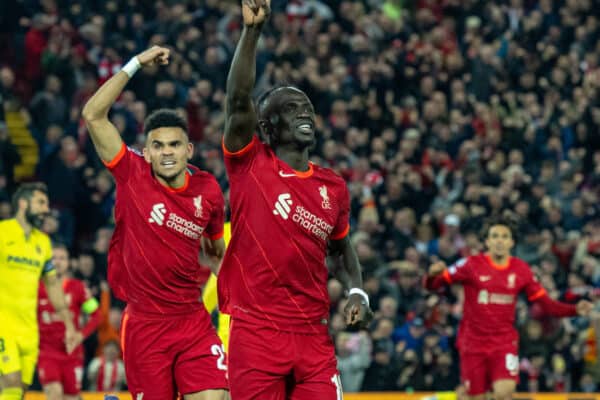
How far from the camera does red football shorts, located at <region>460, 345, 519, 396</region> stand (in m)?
11.9

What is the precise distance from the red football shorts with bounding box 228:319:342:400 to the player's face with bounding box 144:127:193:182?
1.59 m

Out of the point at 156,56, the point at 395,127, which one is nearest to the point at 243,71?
the point at 156,56

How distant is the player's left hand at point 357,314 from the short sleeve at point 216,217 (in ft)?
5.96

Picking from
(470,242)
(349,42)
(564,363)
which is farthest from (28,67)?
(564,363)

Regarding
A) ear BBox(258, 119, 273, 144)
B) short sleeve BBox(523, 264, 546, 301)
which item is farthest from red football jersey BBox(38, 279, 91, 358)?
ear BBox(258, 119, 273, 144)

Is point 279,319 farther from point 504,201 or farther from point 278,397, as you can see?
point 504,201

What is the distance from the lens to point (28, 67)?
18.4 meters

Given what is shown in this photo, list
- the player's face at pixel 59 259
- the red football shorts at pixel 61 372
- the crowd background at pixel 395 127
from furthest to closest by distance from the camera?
1. the crowd background at pixel 395 127
2. the player's face at pixel 59 259
3. the red football shorts at pixel 61 372

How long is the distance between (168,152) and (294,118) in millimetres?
1506

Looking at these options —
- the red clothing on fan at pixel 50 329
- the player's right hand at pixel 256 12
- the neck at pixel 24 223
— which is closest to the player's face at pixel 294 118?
the player's right hand at pixel 256 12

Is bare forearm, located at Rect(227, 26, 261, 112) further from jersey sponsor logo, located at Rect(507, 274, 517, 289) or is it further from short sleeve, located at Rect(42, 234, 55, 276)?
jersey sponsor logo, located at Rect(507, 274, 517, 289)

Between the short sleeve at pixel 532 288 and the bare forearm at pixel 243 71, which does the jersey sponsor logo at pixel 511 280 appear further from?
the bare forearm at pixel 243 71

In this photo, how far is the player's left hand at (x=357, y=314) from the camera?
20.5 ft

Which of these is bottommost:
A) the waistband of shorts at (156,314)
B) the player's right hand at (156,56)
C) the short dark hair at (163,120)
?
the waistband of shorts at (156,314)
